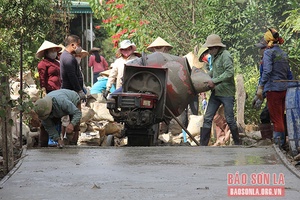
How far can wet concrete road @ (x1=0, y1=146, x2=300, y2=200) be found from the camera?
27.8 ft

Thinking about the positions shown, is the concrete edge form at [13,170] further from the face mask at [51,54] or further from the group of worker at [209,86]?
the face mask at [51,54]

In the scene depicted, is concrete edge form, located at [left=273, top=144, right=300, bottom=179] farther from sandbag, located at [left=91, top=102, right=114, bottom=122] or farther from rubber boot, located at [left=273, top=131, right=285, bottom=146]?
sandbag, located at [left=91, top=102, right=114, bottom=122]

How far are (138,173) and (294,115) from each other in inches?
125

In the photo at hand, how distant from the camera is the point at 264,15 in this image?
925 inches

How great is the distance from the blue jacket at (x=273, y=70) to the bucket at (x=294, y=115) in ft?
5.46

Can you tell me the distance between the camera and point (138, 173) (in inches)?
389

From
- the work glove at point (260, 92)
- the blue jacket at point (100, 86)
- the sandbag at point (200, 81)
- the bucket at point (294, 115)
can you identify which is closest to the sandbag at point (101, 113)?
the blue jacket at point (100, 86)

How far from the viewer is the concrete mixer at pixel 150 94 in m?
14.1

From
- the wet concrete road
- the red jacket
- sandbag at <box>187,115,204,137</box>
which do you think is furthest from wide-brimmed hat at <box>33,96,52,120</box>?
sandbag at <box>187,115,204,137</box>

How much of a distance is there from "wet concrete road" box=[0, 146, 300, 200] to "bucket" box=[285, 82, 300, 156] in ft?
1.19

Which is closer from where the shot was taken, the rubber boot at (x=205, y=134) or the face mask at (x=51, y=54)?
the rubber boot at (x=205, y=134)

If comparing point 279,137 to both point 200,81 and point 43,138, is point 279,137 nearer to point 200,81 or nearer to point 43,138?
point 200,81

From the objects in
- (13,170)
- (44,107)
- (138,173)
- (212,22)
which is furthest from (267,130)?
(212,22)

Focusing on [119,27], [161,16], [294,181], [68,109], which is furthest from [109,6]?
[294,181]
